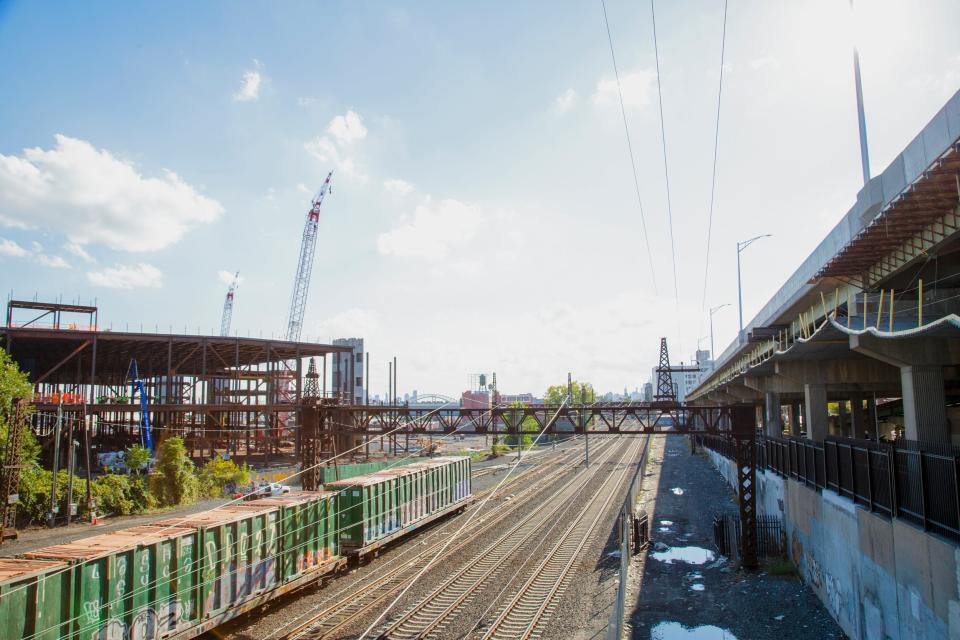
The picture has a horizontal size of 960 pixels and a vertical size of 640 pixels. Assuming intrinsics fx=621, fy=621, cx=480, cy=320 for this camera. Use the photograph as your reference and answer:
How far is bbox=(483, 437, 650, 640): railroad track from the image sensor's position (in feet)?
51.7

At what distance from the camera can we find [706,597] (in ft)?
62.6

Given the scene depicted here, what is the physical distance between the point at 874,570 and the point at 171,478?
37.7 m

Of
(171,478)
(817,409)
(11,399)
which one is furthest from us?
(171,478)

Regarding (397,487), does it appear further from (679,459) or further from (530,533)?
(679,459)

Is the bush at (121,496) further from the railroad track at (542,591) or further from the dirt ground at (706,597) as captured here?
the dirt ground at (706,597)

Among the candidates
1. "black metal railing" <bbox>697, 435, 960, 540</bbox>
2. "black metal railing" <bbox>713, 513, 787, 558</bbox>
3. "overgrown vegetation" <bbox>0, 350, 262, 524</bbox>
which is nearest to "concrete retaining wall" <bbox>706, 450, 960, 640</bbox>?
"black metal railing" <bbox>697, 435, 960, 540</bbox>

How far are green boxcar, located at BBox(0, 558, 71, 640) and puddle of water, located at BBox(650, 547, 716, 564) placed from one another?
1964 centimetres

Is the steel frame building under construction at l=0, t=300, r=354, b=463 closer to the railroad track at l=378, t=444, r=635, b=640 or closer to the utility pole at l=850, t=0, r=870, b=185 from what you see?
the railroad track at l=378, t=444, r=635, b=640

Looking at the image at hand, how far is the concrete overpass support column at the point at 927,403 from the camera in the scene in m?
15.4

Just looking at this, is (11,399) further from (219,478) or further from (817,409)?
(817,409)

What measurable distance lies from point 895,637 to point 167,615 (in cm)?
1481

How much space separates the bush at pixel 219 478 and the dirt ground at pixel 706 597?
95.0 ft

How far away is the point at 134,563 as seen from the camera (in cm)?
1280

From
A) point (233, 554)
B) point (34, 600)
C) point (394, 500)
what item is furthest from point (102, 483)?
point (34, 600)
